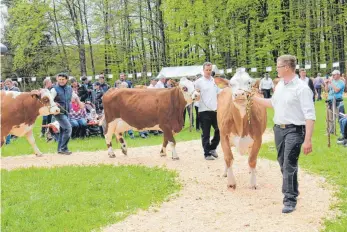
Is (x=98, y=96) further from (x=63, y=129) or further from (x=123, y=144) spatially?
(x=123, y=144)

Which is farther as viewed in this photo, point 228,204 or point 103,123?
point 103,123

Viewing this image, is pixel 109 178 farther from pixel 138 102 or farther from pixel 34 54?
pixel 34 54

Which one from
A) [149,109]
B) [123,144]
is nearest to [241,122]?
A: [149,109]

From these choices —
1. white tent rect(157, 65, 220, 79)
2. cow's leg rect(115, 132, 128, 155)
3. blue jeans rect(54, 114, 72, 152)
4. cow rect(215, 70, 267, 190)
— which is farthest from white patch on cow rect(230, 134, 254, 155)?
white tent rect(157, 65, 220, 79)

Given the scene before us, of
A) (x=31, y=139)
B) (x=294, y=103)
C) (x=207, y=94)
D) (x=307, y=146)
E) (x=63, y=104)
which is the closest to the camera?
(x=307, y=146)

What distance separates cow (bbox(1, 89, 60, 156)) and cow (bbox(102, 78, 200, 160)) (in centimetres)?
129

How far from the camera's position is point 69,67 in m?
38.6

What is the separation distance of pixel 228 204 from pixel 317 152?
441cm

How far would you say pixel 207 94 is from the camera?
31.0 feet

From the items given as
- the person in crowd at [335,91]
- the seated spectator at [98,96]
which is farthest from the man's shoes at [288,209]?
the seated spectator at [98,96]

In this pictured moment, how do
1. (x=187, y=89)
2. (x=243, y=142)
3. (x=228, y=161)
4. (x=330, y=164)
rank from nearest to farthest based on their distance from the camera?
(x=243, y=142) < (x=228, y=161) < (x=330, y=164) < (x=187, y=89)

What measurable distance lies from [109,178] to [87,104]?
7971mm

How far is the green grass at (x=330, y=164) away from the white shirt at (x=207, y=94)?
166 centimetres

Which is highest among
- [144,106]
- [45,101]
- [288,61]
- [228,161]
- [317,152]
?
[288,61]
